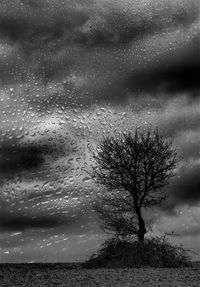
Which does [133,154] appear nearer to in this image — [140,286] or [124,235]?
[124,235]

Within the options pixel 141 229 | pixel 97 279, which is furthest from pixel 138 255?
pixel 97 279

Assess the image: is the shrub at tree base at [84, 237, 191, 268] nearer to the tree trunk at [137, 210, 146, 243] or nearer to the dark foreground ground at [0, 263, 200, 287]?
the tree trunk at [137, 210, 146, 243]

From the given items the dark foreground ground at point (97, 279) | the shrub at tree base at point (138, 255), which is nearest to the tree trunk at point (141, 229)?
the shrub at tree base at point (138, 255)

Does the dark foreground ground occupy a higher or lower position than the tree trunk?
lower

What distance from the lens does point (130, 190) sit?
3166 cm

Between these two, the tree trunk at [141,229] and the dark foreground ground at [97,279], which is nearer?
the dark foreground ground at [97,279]

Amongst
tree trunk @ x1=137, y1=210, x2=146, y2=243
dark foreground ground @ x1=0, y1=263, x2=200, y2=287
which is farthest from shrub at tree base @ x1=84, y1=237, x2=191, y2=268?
dark foreground ground @ x1=0, y1=263, x2=200, y2=287

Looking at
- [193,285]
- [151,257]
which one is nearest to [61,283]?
[193,285]

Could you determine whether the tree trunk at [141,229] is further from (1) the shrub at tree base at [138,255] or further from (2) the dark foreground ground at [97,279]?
(2) the dark foreground ground at [97,279]

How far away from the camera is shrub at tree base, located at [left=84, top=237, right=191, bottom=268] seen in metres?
27.4

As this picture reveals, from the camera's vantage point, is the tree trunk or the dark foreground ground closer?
the dark foreground ground

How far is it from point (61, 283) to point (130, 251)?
1162cm

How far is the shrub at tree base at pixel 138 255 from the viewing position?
27.4 m

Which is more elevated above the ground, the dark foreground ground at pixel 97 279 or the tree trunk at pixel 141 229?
the tree trunk at pixel 141 229
